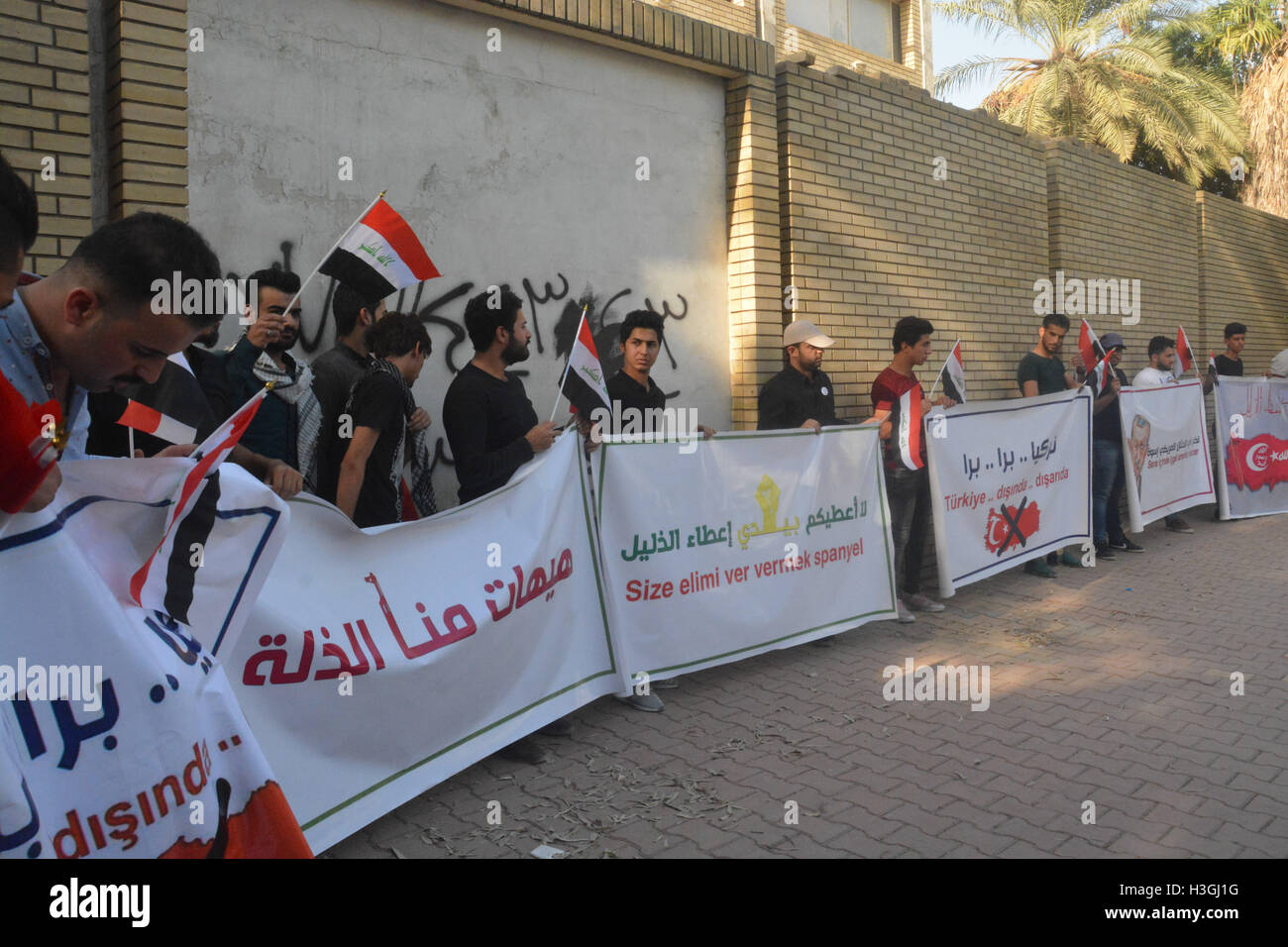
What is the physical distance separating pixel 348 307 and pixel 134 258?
2.47 metres

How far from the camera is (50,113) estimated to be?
3.83 meters

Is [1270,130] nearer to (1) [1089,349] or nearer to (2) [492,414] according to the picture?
(1) [1089,349]

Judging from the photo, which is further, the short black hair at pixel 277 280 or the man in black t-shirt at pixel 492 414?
the man in black t-shirt at pixel 492 414

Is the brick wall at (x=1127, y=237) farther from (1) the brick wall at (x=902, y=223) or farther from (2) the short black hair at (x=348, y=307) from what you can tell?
(2) the short black hair at (x=348, y=307)

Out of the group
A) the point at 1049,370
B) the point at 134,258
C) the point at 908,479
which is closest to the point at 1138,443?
the point at 1049,370

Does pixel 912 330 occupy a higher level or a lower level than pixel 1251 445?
higher

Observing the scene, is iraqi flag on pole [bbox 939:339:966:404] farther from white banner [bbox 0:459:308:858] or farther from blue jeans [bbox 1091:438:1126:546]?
white banner [bbox 0:459:308:858]

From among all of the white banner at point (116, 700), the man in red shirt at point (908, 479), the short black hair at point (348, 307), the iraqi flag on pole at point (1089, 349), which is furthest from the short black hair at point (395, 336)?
the iraqi flag on pole at point (1089, 349)

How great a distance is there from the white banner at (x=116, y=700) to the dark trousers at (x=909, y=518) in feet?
17.2

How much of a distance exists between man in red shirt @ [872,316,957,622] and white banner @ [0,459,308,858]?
528cm

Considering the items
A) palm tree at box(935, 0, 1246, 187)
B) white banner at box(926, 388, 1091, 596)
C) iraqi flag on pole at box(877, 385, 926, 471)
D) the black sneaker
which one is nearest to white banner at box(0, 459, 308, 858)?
the black sneaker

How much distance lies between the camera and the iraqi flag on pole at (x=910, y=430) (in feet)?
21.8

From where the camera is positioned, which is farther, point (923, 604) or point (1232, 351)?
point (1232, 351)
